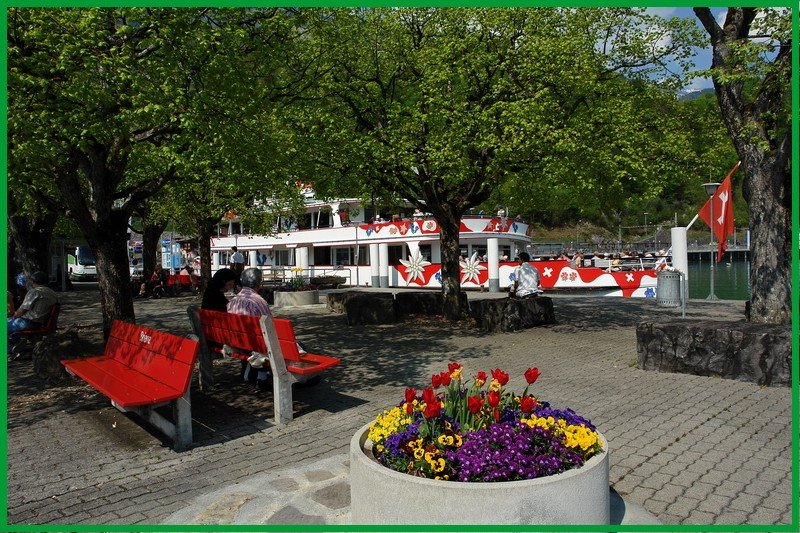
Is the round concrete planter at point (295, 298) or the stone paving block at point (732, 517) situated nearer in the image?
the stone paving block at point (732, 517)

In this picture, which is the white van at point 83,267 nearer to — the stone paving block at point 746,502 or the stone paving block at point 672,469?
the stone paving block at point 672,469

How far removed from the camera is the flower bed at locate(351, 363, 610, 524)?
3.17 metres

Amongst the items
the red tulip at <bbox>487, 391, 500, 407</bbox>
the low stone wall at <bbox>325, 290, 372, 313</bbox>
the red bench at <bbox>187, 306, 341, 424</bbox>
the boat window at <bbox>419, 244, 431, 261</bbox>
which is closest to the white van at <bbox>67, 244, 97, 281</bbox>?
the boat window at <bbox>419, 244, 431, 261</bbox>

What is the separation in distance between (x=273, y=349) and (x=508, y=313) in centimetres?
739

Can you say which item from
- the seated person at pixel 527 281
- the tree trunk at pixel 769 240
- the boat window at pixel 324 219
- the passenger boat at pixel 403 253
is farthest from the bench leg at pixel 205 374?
the boat window at pixel 324 219

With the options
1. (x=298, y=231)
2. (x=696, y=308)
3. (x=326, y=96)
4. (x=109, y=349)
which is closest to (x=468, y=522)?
(x=109, y=349)

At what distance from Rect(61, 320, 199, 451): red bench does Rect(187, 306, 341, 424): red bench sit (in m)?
0.81

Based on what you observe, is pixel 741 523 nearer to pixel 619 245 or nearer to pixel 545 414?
pixel 545 414

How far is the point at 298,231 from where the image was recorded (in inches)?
1572

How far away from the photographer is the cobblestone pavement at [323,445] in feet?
13.7

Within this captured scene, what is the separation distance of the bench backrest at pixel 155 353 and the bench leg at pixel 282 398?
0.95 meters

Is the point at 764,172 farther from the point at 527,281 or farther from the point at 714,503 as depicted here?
the point at 714,503

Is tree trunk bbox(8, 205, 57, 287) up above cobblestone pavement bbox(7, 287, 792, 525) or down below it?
above

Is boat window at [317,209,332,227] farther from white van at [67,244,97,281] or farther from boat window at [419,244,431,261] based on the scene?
white van at [67,244,97,281]
